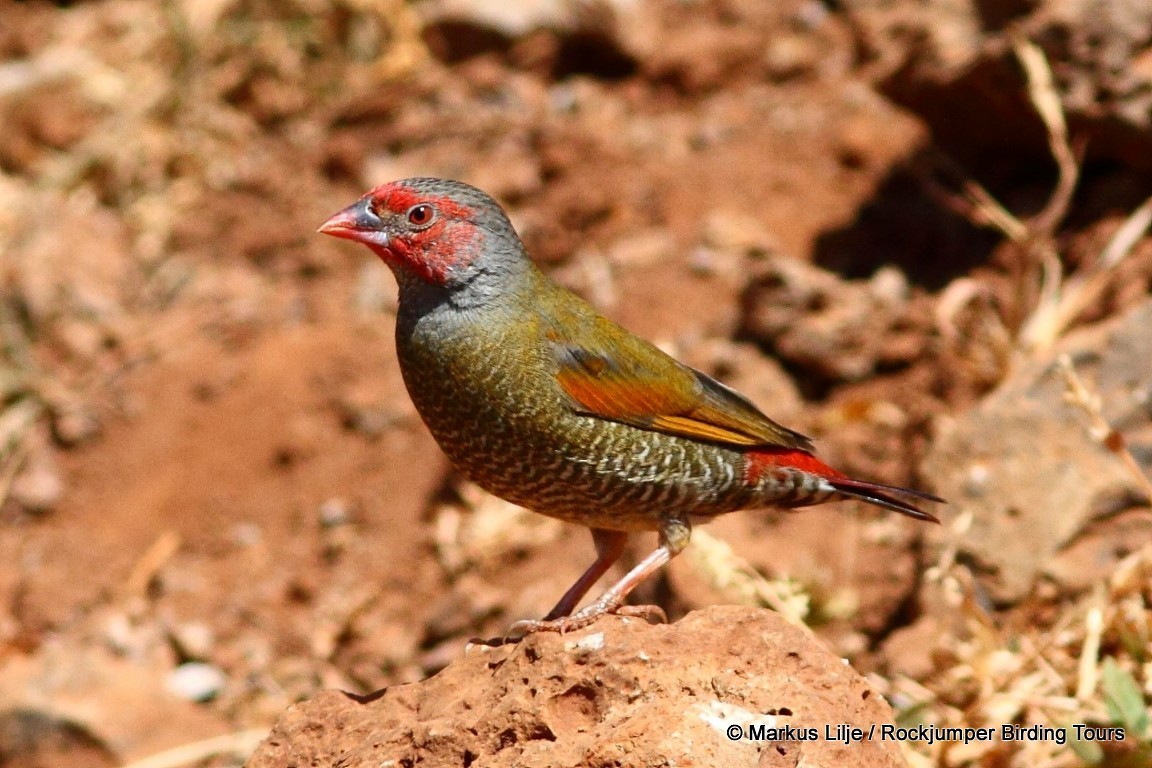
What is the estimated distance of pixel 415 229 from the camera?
4.50 metres

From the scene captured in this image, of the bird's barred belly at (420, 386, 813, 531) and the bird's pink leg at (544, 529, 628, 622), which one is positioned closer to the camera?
the bird's barred belly at (420, 386, 813, 531)

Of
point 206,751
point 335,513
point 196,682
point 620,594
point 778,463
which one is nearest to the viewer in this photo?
point 620,594

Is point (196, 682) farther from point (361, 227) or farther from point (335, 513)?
point (361, 227)

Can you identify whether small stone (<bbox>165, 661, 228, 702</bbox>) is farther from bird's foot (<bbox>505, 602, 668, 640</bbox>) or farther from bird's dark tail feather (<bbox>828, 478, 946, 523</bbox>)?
bird's dark tail feather (<bbox>828, 478, 946, 523</bbox>)

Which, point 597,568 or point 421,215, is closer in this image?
point 421,215

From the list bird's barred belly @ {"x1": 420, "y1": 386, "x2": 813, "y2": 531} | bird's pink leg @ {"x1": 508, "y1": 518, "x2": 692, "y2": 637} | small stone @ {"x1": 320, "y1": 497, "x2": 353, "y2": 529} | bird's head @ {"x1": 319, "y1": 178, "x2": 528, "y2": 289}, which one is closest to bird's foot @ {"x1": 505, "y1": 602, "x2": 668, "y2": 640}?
→ bird's pink leg @ {"x1": 508, "y1": 518, "x2": 692, "y2": 637}

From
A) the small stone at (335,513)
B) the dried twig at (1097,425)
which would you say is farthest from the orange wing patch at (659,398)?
the small stone at (335,513)

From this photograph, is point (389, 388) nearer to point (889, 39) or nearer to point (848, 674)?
point (889, 39)

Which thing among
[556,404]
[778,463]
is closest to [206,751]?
[556,404]

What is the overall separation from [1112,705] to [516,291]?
6.64ft

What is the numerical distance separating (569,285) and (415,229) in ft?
10.4

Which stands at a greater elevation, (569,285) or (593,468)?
(593,468)

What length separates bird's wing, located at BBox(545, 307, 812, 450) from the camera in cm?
439

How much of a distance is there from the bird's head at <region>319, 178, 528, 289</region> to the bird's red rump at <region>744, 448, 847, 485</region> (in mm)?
945
